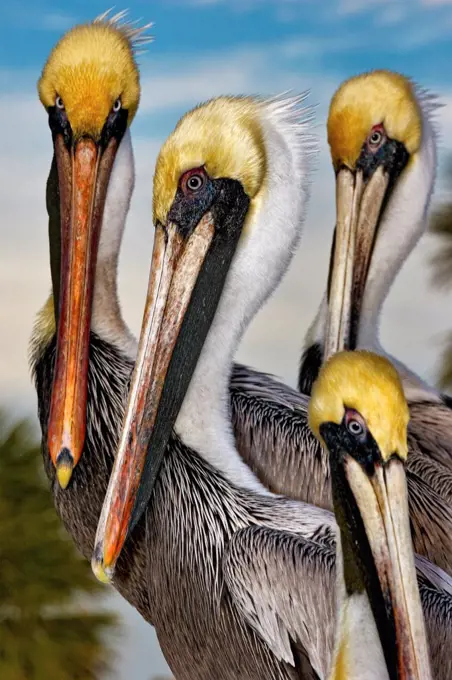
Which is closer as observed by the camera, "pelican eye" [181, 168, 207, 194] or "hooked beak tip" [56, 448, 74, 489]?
"pelican eye" [181, 168, 207, 194]

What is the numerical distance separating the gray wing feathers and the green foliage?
70.7 inches

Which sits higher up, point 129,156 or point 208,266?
point 129,156

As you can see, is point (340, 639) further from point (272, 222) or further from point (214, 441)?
point (272, 222)

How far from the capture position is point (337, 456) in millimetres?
1948

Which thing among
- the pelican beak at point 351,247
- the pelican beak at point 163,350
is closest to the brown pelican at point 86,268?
the pelican beak at point 163,350

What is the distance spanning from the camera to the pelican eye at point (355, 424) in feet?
6.30

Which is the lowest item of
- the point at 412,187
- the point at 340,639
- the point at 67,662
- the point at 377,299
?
the point at 67,662

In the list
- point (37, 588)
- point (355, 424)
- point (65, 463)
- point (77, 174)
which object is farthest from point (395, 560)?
point (37, 588)

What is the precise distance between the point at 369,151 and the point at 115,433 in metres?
0.83

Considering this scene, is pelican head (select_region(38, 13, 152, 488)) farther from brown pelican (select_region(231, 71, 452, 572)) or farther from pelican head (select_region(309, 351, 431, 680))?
pelican head (select_region(309, 351, 431, 680))

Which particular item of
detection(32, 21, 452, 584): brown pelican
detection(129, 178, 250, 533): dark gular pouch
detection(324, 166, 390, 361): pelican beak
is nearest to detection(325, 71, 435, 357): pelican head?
detection(324, 166, 390, 361): pelican beak

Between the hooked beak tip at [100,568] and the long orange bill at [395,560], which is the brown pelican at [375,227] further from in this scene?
the long orange bill at [395,560]

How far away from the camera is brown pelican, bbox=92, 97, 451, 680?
7.02ft

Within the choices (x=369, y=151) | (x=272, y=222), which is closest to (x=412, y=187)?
(x=369, y=151)
